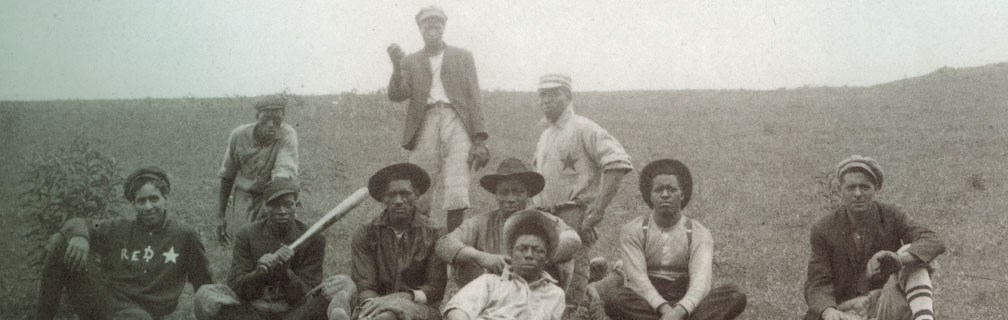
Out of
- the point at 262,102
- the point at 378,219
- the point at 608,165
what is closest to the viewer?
the point at 378,219

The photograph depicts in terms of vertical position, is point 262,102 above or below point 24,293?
above

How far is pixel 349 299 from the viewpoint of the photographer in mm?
5832

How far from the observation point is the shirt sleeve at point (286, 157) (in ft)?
24.7

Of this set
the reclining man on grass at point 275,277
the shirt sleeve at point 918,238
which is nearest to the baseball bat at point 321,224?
the reclining man on grass at point 275,277


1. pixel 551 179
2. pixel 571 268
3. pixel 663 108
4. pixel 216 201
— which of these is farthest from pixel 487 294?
pixel 663 108

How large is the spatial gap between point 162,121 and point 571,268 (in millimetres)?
21322

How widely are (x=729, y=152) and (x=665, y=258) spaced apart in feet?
42.1

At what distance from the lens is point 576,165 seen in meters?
7.03

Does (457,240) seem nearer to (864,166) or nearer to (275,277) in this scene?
(275,277)

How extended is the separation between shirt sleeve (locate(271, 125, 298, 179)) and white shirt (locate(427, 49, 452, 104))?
3.91ft

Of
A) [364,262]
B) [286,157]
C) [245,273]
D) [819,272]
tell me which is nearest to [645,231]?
[819,272]

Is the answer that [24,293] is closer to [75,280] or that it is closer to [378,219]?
[75,280]

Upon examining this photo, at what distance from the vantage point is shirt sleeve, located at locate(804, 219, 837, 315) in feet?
20.2

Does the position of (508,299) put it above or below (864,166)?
below
